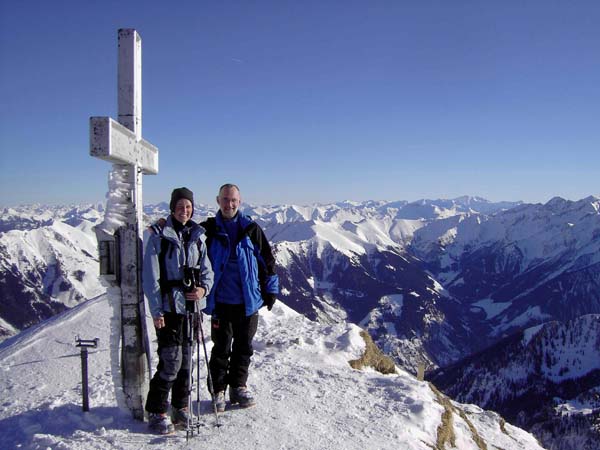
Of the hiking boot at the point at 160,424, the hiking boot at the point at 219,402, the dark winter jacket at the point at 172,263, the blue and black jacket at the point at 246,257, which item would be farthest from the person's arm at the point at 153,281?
the hiking boot at the point at 219,402

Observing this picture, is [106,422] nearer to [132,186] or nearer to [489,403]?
[132,186]

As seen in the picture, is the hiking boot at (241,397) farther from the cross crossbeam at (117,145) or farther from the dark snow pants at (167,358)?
the cross crossbeam at (117,145)

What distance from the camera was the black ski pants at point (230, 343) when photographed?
7.70 metres

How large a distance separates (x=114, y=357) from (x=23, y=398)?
109 inches

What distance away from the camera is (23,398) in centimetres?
845

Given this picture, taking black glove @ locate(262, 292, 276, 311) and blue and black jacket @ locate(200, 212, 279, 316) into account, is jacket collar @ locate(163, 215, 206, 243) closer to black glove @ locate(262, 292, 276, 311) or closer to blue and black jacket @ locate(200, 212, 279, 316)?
blue and black jacket @ locate(200, 212, 279, 316)

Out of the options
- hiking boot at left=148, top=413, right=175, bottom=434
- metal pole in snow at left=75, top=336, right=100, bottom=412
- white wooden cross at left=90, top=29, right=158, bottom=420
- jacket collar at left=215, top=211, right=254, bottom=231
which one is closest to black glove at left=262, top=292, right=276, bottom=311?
jacket collar at left=215, top=211, right=254, bottom=231

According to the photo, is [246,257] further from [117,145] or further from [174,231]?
[117,145]

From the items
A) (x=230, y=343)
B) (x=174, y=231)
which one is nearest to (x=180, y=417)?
(x=230, y=343)

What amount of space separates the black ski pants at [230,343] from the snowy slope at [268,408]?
0.61m

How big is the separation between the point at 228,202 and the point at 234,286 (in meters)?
1.44

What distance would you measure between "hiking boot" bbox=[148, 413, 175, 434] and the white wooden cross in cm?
44

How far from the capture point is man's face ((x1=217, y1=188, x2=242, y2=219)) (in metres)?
7.45

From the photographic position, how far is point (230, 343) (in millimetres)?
7871
